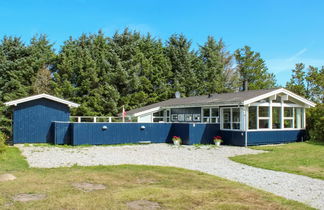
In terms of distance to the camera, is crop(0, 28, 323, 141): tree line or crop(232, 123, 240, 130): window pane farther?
crop(0, 28, 323, 141): tree line

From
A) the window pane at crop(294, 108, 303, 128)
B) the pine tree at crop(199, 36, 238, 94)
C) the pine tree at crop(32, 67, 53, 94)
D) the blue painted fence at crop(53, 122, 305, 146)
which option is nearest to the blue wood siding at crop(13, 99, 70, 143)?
the blue painted fence at crop(53, 122, 305, 146)

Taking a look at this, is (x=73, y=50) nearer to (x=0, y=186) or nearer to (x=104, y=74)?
(x=104, y=74)

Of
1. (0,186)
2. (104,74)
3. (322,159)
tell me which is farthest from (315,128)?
(104,74)

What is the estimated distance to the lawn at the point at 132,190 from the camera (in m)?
5.50

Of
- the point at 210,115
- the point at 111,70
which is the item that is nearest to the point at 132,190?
the point at 210,115

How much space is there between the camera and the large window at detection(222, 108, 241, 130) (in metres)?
17.6

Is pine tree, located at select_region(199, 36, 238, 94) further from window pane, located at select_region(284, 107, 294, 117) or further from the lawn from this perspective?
the lawn

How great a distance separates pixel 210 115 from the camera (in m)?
19.2

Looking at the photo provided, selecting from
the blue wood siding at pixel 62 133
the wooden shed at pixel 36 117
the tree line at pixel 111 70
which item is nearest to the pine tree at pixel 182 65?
the tree line at pixel 111 70

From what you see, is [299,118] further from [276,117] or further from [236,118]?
[236,118]

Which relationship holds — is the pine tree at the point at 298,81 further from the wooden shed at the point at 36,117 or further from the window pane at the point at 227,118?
the wooden shed at the point at 36,117

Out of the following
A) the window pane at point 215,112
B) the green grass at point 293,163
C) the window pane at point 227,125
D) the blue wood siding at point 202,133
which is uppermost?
the window pane at point 215,112

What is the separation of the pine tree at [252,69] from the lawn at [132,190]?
32.9 metres

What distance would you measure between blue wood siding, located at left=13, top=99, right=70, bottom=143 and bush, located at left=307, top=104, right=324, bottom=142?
1585 cm
